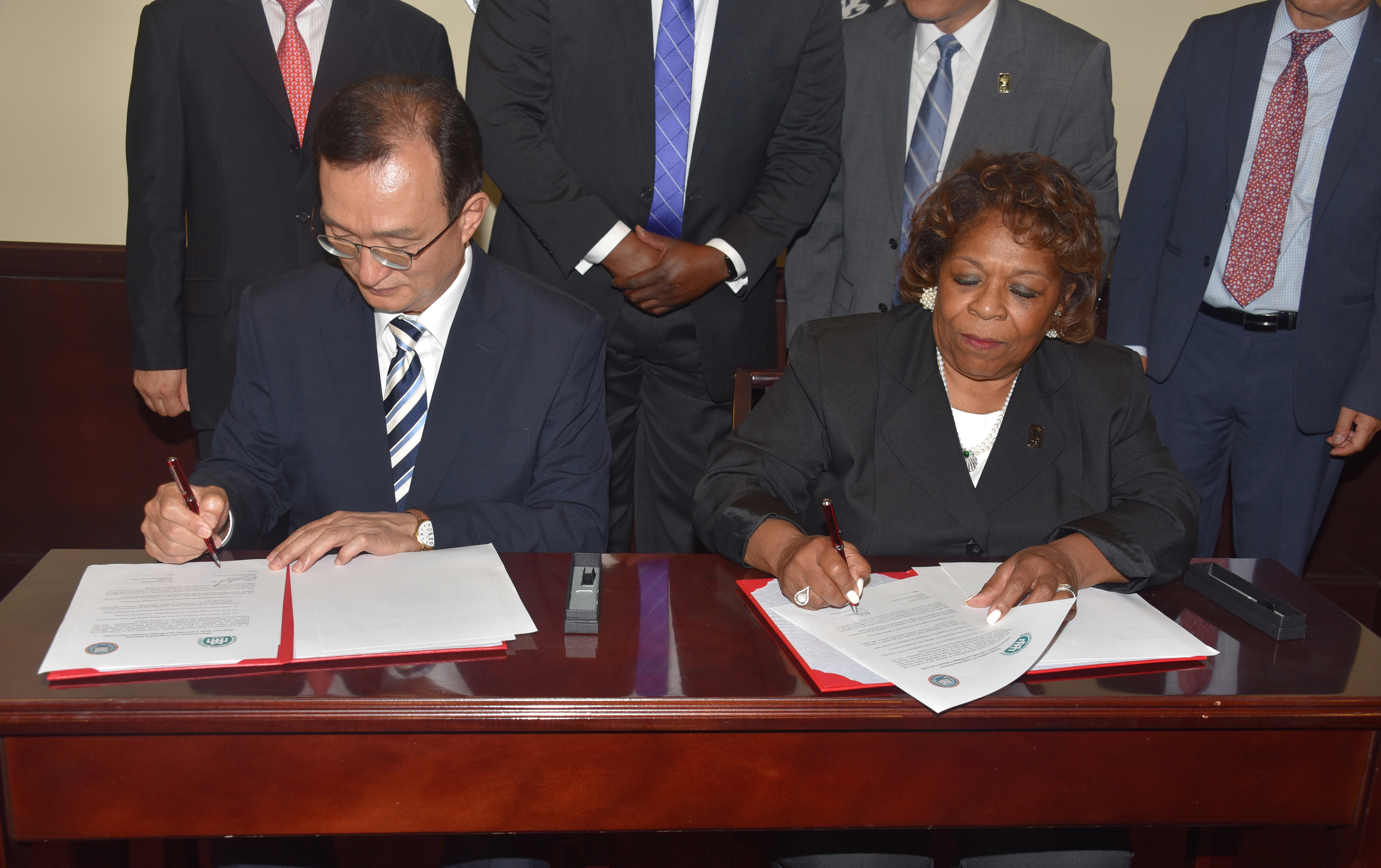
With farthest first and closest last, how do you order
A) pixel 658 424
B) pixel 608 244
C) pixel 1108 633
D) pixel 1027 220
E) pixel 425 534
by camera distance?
Result: 1. pixel 658 424
2. pixel 608 244
3. pixel 1027 220
4. pixel 425 534
5. pixel 1108 633

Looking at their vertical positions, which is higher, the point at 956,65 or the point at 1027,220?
the point at 956,65

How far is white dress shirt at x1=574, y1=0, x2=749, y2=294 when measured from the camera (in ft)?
8.83

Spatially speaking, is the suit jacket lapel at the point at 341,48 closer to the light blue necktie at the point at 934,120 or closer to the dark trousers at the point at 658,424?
the dark trousers at the point at 658,424

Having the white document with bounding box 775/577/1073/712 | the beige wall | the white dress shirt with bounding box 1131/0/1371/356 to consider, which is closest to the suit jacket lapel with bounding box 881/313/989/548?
the white document with bounding box 775/577/1073/712

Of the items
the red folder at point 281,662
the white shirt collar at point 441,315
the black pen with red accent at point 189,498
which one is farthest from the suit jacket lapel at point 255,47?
the red folder at point 281,662

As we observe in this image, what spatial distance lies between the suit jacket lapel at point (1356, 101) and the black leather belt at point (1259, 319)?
1.16 ft

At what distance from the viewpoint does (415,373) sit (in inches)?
81.4

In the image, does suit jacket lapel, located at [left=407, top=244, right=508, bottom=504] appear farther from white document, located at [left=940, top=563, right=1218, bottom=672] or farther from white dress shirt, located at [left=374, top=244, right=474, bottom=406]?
white document, located at [left=940, top=563, right=1218, bottom=672]

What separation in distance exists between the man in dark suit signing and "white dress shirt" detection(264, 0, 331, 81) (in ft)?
3.48

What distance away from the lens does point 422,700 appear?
136 centimetres

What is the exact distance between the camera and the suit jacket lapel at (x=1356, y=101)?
282 cm

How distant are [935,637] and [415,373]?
43.4 inches

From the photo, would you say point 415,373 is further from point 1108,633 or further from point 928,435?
point 1108,633

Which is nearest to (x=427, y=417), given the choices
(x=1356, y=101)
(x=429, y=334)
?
(x=429, y=334)
